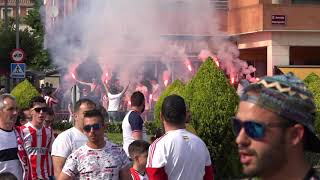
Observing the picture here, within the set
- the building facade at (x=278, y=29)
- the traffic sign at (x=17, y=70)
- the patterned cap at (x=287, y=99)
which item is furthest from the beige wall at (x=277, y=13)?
the patterned cap at (x=287, y=99)

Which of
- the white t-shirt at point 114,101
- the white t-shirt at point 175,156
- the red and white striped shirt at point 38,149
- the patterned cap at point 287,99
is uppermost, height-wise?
the patterned cap at point 287,99

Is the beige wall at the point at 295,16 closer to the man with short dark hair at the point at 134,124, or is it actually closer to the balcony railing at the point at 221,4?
the balcony railing at the point at 221,4

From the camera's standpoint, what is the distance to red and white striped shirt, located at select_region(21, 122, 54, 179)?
8.30m

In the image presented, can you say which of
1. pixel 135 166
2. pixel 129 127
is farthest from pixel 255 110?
pixel 129 127

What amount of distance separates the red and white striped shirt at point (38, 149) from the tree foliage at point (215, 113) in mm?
4033

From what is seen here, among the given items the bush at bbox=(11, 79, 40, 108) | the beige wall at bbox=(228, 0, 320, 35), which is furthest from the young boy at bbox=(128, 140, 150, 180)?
the beige wall at bbox=(228, 0, 320, 35)

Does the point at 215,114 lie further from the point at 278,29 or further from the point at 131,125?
the point at 278,29

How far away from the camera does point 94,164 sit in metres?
5.78

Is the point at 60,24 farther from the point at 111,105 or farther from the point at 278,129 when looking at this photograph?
the point at 278,129

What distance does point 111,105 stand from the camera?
23.6m

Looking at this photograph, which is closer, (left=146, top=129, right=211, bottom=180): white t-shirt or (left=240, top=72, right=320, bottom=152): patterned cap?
(left=240, top=72, right=320, bottom=152): patterned cap

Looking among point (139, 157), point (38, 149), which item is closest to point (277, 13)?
point (38, 149)

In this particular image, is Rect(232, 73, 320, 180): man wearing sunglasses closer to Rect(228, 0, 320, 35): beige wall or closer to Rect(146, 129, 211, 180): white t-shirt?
Rect(146, 129, 211, 180): white t-shirt

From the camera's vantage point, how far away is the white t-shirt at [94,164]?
5766 mm
